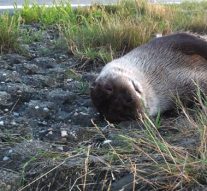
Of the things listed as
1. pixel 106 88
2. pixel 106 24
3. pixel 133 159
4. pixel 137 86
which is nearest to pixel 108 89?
pixel 106 88

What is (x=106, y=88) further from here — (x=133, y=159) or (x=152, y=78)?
(x=133, y=159)

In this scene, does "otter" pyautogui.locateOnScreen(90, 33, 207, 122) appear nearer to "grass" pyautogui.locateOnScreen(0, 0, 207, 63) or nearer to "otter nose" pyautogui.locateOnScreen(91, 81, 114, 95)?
"otter nose" pyautogui.locateOnScreen(91, 81, 114, 95)

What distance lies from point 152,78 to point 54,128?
107 cm

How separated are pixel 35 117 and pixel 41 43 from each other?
2100 mm

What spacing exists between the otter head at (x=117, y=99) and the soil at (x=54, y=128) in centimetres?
8

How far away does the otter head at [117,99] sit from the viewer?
13.8 feet

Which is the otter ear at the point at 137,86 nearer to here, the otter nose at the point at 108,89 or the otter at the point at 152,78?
the otter at the point at 152,78

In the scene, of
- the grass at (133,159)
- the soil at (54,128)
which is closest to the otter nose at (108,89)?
the soil at (54,128)

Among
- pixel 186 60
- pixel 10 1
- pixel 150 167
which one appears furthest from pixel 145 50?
pixel 10 1

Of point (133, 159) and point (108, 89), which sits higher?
point (133, 159)

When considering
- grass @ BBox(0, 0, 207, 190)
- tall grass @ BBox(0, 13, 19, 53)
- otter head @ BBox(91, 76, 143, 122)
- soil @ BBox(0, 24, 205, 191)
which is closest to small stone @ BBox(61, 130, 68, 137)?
soil @ BBox(0, 24, 205, 191)

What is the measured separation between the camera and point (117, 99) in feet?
13.8

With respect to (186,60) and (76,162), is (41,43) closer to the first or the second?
(186,60)

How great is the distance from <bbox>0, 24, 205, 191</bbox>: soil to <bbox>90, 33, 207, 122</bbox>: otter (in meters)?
0.13
